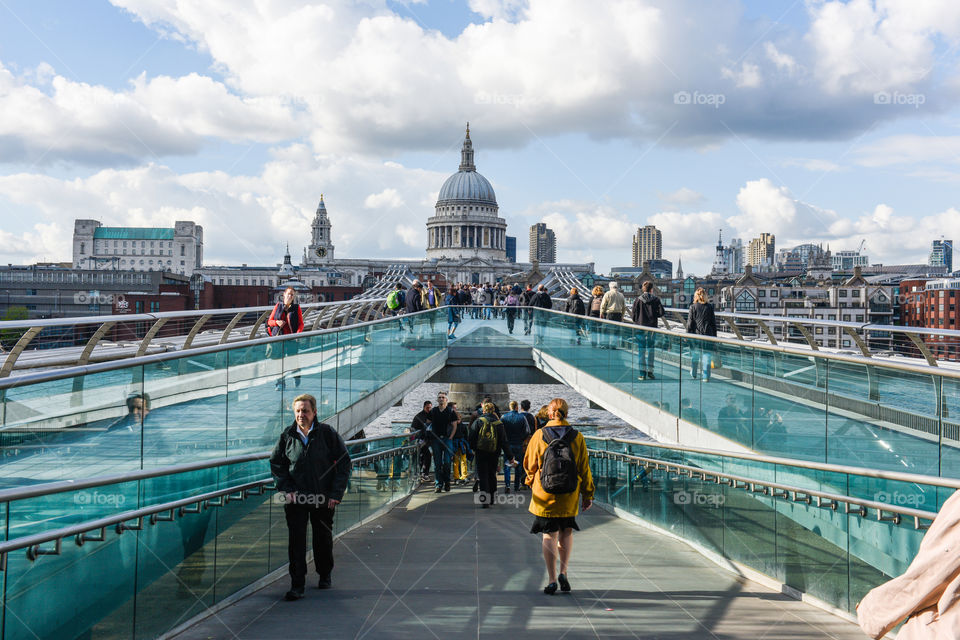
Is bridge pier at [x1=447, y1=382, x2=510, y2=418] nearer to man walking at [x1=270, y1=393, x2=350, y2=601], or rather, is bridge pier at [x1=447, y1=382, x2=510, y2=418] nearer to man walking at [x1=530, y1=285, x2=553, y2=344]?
man walking at [x1=530, y1=285, x2=553, y2=344]

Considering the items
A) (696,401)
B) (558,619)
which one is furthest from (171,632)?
(696,401)

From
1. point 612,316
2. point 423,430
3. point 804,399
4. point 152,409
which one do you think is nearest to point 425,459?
point 423,430

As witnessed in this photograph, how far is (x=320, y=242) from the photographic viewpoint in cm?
17938

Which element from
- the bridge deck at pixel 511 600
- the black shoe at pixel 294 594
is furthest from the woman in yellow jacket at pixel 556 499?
the black shoe at pixel 294 594

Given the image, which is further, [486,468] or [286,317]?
[286,317]

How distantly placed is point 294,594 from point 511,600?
1533mm

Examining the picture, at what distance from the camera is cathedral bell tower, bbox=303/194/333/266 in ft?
573

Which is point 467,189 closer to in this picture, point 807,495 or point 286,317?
point 286,317

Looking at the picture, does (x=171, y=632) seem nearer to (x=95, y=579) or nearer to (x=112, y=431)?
(x=95, y=579)

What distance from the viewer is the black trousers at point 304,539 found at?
6.12 meters

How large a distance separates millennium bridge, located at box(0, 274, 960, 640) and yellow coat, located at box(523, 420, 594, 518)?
24.1 inches

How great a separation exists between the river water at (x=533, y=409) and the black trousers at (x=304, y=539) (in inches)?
1916

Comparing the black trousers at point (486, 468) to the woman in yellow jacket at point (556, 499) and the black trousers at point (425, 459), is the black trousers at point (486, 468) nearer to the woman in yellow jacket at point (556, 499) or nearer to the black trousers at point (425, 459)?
the black trousers at point (425, 459)

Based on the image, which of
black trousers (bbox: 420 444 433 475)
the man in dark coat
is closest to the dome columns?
the man in dark coat
